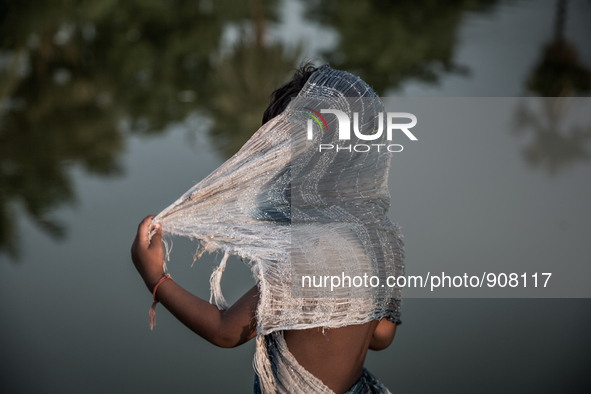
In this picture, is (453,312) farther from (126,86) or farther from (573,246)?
(126,86)

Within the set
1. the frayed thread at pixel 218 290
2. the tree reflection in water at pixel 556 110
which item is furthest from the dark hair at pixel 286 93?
the tree reflection in water at pixel 556 110

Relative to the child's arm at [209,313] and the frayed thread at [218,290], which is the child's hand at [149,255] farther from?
Result: the frayed thread at [218,290]

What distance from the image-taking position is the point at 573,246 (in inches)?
87.4

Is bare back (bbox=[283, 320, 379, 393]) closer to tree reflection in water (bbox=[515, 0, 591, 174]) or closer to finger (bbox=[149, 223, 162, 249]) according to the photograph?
finger (bbox=[149, 223, 162, 249])

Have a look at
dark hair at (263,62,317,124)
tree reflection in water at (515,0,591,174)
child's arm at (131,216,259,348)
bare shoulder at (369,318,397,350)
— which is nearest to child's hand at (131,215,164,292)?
child's arm at (131,216,259,348)

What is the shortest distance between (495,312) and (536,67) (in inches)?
73.0

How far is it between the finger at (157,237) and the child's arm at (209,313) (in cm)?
3

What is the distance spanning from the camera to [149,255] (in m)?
0.96

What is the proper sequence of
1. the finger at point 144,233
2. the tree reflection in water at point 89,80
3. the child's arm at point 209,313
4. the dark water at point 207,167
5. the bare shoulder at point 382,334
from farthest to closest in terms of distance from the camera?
1. the tree reflection in water at point 89,80
2. the dark water at point 207,167
3. the bare shoulder at point 382,334
4. the finger at point 144,233
5. the child's arm at point 209,313

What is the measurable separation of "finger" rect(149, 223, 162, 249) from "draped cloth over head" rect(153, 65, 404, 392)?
14mm

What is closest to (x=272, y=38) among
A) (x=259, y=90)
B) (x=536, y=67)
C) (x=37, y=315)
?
(x=259, y=90)

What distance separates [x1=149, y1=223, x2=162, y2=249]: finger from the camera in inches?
38.5

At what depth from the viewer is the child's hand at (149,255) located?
96cm

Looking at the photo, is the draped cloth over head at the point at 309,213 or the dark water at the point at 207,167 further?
the dark water at the point at 207,167
